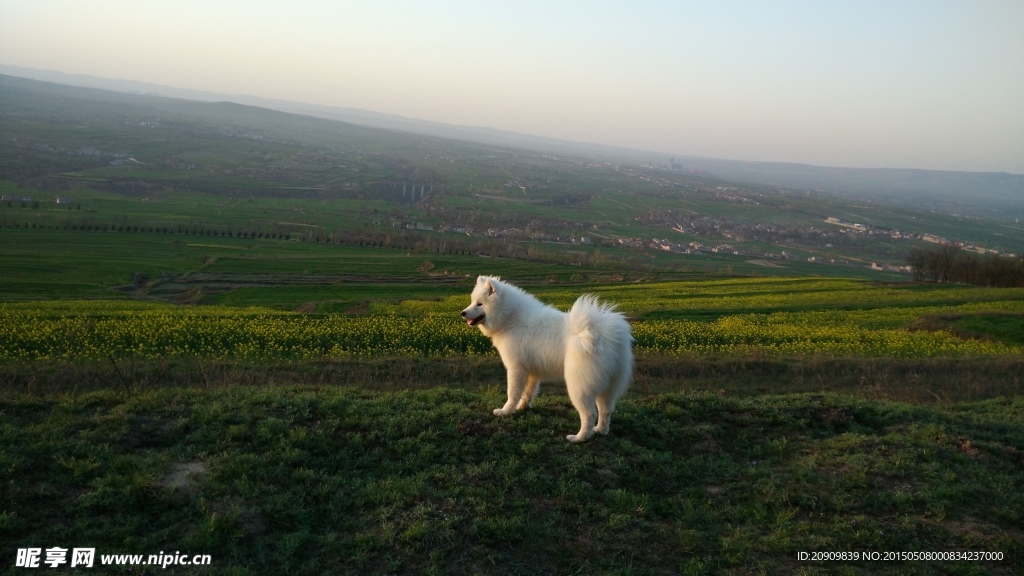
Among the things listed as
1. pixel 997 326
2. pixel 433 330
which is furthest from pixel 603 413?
pixel 997 326

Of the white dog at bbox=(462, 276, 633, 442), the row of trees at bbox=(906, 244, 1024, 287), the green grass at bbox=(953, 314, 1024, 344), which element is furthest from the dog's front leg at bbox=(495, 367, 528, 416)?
the row of trees at bbox=(906, 244, 1024, 287)

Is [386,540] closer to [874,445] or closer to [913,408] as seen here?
[874,445]

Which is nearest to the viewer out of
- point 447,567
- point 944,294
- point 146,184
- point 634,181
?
point 447,567

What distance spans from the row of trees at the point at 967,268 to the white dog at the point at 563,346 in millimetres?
63063

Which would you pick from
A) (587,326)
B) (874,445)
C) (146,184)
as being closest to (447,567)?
(587,326)

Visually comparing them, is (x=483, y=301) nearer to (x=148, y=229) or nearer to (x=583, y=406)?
(x=583, y=406)

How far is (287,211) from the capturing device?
78375mm

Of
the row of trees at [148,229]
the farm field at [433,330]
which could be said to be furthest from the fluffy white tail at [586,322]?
the row of trees at [148,229]

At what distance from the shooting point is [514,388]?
26.2ft

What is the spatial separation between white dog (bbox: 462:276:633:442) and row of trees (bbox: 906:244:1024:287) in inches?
2483

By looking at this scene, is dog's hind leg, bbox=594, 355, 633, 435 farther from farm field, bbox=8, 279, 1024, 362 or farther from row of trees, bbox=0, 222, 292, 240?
row of trees, bbox=0, 222, 292, 240

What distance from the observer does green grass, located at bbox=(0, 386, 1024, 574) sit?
4.84 metres

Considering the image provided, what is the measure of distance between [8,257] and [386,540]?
4625 centimetres

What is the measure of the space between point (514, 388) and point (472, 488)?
2.31 meters
